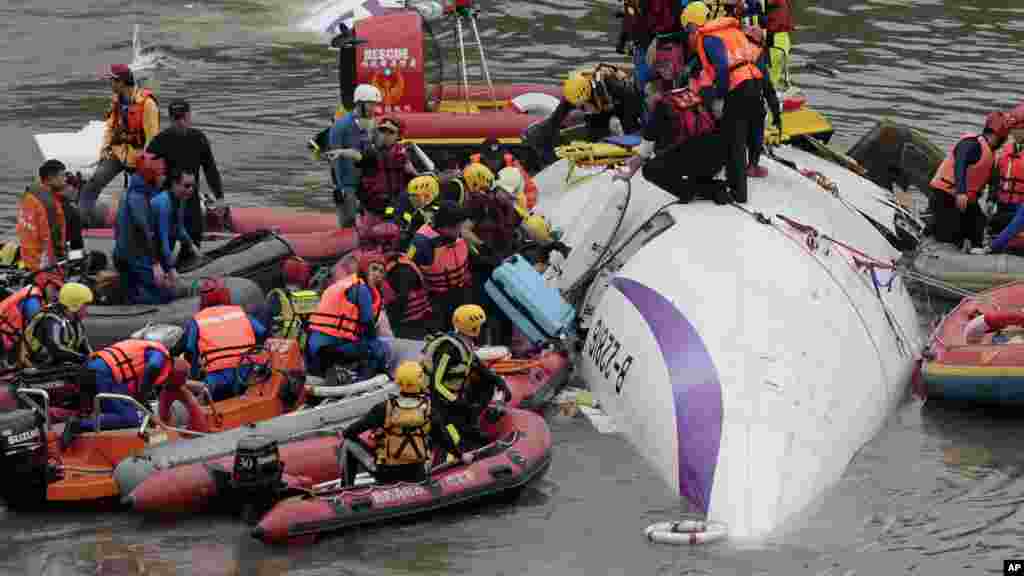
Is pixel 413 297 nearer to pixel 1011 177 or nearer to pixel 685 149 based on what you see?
pixel 685 149

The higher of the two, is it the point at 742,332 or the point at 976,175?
the point at 976,175

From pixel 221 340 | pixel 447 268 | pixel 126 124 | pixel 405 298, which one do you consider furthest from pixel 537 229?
pixel 126 124

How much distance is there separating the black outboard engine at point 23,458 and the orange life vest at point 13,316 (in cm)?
148

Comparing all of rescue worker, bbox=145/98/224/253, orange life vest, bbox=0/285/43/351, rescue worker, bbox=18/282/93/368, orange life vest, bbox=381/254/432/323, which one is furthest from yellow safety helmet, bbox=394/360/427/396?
rescue worker, bbox=145/98/224/253

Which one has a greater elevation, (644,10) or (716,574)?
(644,10)

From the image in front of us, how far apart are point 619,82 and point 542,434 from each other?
18.8ft

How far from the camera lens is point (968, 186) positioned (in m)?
15.5

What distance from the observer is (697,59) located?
43.7 feet

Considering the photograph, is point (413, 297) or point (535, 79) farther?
point (535, 79)

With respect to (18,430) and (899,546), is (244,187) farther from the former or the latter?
(899,546)

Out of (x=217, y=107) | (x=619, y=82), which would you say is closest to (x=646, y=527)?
(x=619, y=82)

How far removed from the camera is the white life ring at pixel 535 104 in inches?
767

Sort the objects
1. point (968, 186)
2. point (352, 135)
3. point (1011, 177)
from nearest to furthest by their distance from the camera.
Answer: point (1011, 177)
point (968, 186)
point (352, 135)

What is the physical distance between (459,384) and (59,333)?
270 centimetres
